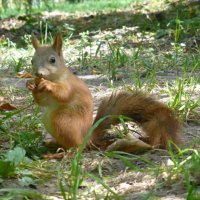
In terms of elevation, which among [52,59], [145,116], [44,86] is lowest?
[145,116]

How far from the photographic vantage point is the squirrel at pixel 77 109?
2986 mm

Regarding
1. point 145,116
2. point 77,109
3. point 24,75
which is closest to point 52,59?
point 77,109

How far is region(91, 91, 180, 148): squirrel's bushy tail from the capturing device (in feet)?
9.77

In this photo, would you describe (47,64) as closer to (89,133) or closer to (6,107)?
(89,133)

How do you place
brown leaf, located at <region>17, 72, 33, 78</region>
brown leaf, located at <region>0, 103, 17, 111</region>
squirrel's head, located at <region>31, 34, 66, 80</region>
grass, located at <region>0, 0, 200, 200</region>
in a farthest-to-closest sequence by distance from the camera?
1. brown leaf, located at <region>17, 72, 33, 78</region>
2. brown leaf, located at <region>0, 103, 17, 111</region>
3. squirrel's head, located at <region>31, 34, 66, 80</region>
4. grass, located at <region>0, 0, 200, 200</region>

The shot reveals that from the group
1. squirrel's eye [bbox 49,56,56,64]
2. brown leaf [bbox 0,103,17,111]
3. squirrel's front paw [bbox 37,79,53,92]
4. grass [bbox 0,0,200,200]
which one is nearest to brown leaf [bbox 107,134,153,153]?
grass [bbox 0,0,200,200]

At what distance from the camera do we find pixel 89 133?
254 centimetres

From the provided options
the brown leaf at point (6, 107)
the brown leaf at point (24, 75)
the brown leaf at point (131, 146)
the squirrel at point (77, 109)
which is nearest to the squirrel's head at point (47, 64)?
the squirrel at point (77, 109)

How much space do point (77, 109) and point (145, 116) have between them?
1.19 feet

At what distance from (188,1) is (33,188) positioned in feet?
25.1

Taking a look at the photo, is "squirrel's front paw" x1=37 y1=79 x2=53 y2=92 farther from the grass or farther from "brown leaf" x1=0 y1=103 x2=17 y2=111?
"brown leaf" x1=0 y1=103 x2=17 y2=111

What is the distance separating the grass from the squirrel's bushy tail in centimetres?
8

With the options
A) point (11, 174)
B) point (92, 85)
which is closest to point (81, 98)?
point (11, 174)

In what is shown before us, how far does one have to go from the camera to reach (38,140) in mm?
3270
